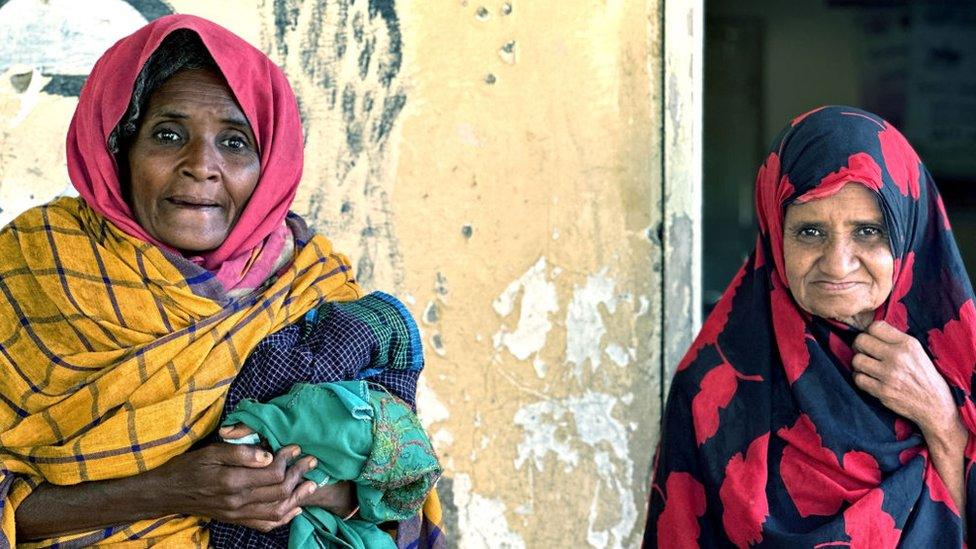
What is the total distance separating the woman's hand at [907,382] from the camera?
7.13ft

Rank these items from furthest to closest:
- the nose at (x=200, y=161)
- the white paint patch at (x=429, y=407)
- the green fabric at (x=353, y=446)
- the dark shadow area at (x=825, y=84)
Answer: the dark shadow area at (x=825, y=84) → the white paint patch at (x=429, y=407) → the nose at (x=200, y=161) → the green fabric at (x=353, y=446)

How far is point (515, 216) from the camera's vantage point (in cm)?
310

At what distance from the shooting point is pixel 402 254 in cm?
304

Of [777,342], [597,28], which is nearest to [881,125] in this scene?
[777,342]

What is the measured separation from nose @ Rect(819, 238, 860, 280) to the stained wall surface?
95 centimetres

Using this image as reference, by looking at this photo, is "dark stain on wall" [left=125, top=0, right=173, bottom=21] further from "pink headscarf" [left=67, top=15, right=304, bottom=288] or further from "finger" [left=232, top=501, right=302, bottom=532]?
"finger" [left=232, top=501, right=302, bottom=532]

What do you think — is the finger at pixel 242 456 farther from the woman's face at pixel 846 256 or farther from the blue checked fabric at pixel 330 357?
the woman's face at pixel 846 256

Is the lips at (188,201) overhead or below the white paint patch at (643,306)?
overhead

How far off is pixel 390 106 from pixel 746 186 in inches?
98.9

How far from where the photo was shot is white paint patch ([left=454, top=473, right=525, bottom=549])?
3.13 m

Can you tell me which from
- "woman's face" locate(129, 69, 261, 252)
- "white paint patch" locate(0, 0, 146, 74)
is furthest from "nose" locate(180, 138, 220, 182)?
"white paint patch" locate(0, 0, 146, 74)

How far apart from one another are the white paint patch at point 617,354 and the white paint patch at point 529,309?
0.18 m

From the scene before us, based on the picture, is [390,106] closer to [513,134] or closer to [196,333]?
[513,134]

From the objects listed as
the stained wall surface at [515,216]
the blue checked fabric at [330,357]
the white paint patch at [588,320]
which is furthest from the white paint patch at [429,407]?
the blue checked fabric at [330,357]
